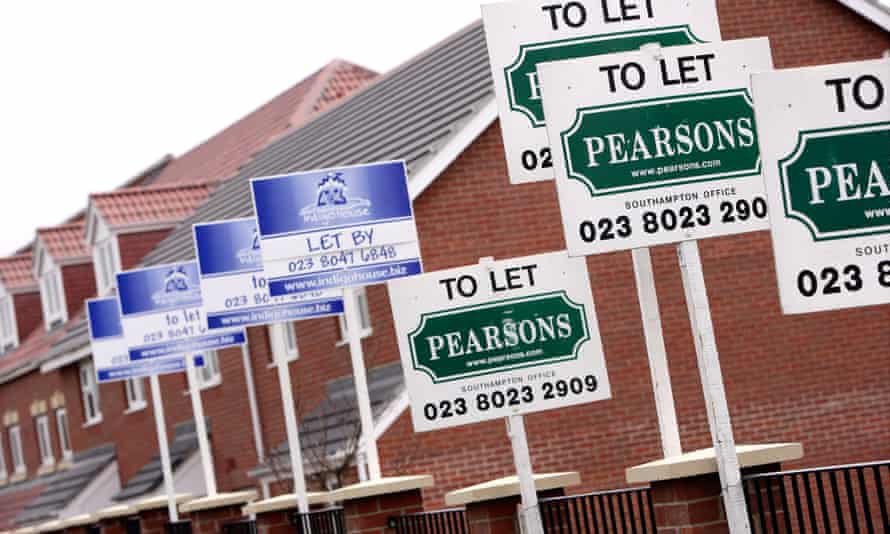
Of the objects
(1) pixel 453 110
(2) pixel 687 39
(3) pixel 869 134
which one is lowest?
(3) pixel 869 134

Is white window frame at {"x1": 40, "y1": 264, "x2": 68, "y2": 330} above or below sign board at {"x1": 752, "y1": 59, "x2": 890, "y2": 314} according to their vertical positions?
above

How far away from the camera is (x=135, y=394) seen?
35719mm

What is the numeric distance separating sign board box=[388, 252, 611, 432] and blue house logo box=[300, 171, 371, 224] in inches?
140

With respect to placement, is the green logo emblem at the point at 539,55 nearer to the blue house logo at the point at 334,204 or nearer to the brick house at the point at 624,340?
the blue house logo at the point at 334,204

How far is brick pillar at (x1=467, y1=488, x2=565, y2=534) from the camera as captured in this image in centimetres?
1227

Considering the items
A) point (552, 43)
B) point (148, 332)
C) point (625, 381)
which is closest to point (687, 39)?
point (552, 43)

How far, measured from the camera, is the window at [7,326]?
4684 centimetres

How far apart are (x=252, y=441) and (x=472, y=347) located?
17130mm

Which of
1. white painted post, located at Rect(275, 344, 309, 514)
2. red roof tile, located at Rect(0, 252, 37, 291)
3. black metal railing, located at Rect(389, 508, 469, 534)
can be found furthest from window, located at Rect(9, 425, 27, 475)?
black metal railing, located at Rect(389, 508, 469, 534)

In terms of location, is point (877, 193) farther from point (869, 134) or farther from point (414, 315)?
point (414, 315)

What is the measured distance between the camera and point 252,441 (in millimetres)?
28547

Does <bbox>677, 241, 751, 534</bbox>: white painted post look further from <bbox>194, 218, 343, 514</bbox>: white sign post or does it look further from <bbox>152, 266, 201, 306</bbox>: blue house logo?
<bbox>152, 266, 201, 306</bbox>: blue house logo

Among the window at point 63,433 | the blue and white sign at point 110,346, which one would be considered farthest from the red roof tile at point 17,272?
the blue and white sign at point 110,346

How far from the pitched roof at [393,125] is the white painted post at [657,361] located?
10663 mm
